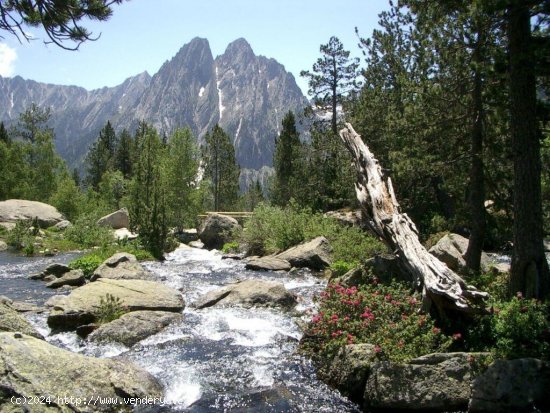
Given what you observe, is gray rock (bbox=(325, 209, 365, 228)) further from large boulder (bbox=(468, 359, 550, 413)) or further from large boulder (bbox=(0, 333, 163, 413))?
large boulder (bbox=(0, 333, 163, 413))

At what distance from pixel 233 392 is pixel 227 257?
18.8m

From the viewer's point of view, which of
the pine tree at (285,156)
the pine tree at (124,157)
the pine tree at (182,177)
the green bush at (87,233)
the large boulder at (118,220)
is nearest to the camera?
the green bush at (87,233)

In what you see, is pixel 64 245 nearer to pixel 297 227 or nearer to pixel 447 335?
pixel 297 227

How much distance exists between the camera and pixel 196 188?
4106cm

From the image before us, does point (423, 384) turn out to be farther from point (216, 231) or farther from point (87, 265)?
point (216, 231)

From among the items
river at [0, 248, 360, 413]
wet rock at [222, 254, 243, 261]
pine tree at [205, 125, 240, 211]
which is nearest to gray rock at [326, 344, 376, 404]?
river at [0, 248, 360, 413]

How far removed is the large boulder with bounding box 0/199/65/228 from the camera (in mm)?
35531

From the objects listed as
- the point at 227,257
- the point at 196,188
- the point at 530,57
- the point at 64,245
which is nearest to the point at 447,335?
the point at 530,57

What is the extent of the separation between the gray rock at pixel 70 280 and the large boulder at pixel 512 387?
47.9ft

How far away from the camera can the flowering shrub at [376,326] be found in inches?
309

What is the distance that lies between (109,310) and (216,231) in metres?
21.6

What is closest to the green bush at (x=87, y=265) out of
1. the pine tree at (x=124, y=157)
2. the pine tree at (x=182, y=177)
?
the pine tree at (x=182, y=177)

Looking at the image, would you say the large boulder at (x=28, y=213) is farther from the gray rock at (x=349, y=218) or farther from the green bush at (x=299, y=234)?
the gray rock at (x=349, y=218)

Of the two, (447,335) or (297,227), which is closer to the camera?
(447,335)
